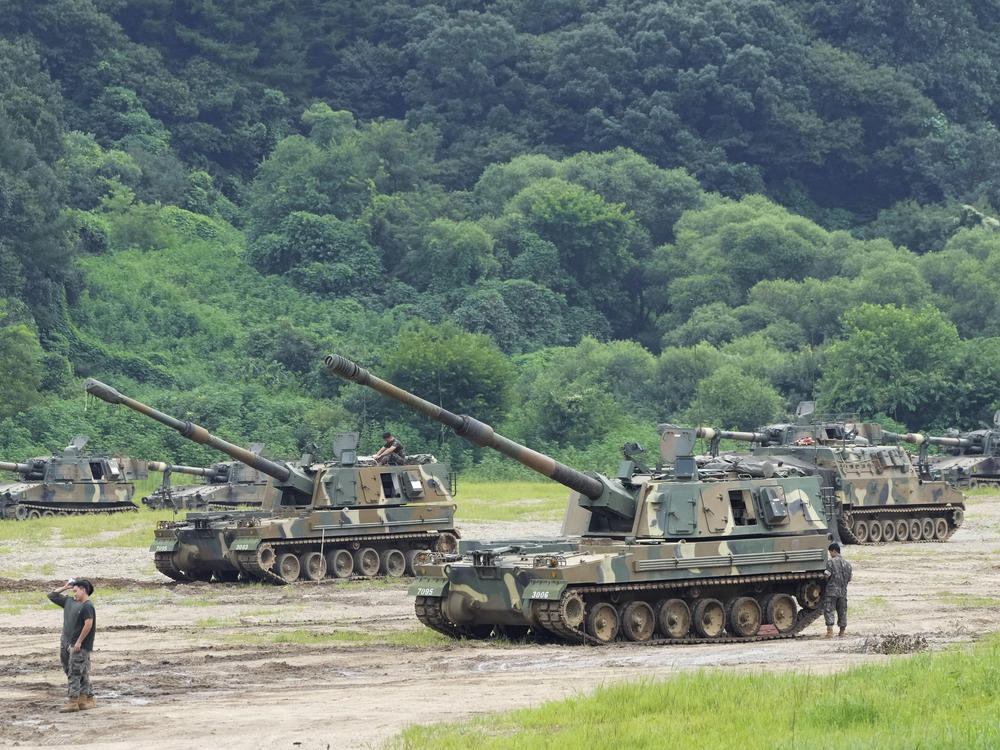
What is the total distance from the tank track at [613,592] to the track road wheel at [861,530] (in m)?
15.9

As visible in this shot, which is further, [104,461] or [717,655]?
[104,461]

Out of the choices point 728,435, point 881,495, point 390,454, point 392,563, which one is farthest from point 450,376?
point 392,563

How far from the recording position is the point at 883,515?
128ft

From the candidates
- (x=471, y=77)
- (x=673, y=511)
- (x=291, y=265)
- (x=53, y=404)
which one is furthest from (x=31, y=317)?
(x=673, y=511)

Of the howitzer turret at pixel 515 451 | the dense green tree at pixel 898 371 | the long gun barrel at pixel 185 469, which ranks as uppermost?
the dense green tree at pixel 898 371

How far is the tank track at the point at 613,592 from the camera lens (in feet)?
66.5

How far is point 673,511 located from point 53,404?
44.0 metres

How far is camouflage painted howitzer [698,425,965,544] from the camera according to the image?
37.8m

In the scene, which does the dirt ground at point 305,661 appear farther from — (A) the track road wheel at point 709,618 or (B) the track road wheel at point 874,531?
(B) the track road wheel at point 874,531

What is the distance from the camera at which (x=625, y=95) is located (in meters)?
94.9

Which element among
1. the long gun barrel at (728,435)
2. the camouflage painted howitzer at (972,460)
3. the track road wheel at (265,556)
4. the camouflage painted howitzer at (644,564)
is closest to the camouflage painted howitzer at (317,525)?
the track road wheel at (265,556)

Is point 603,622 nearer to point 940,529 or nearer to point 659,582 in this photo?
point 659,582

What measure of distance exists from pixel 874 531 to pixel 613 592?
19.1 metres

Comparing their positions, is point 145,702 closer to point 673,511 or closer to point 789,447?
point 673,511
